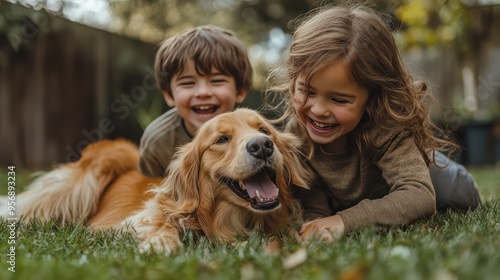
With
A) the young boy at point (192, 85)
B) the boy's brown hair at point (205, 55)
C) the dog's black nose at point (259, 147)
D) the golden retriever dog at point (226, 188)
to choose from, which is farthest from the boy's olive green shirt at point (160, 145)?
the dog's black nose at point (259, 147)

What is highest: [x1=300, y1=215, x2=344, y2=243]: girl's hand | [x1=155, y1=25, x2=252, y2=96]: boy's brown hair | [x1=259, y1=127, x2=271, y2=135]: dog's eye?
[x1=155, y1=25, x2=252, y2=96]: boy's brown hair

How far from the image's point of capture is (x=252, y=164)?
2.71 m

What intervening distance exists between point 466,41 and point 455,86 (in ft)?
3.37

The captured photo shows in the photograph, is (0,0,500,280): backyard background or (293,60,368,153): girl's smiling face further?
(293,60,368,153): girl's smiling face

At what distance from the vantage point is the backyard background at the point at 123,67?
7477 millimetres

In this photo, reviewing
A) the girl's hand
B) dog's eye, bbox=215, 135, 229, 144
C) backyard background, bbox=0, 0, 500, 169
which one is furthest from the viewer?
backyard background, bbox=0, 0, 500, 169

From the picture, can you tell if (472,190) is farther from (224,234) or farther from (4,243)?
(4,243)

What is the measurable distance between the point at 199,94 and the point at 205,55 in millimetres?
285

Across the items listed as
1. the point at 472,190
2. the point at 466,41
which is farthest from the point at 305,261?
the point at 466,41

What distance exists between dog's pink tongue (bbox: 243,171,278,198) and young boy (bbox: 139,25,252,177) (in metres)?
1.24

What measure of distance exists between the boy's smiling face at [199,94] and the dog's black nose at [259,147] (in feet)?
4.35

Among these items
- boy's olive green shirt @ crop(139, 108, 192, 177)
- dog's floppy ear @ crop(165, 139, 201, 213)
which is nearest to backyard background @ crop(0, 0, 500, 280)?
dog's floppy ear @ crop(165, 139, 201, 213)

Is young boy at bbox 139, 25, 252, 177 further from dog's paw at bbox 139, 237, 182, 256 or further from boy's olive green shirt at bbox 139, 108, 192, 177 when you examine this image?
dog's paw at bbox 139, 237, 182, 256

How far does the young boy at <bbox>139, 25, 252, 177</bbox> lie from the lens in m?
4.01
